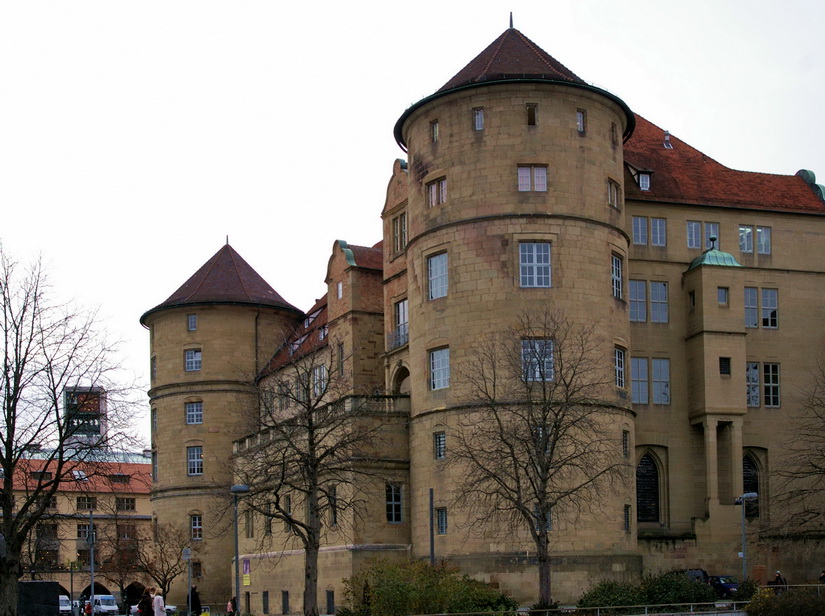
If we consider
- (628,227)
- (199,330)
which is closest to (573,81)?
(628,227)

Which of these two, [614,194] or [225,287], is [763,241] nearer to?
[614,194]

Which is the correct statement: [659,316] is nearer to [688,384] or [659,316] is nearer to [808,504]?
[688,384]

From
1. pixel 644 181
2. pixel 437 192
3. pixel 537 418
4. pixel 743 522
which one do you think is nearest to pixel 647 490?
pixel 743 522

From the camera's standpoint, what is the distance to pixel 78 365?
4238cm

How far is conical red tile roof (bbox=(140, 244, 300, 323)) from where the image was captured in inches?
3191

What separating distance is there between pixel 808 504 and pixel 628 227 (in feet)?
48.2

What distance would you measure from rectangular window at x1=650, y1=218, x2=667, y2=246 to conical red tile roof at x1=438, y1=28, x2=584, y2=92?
28.2ft

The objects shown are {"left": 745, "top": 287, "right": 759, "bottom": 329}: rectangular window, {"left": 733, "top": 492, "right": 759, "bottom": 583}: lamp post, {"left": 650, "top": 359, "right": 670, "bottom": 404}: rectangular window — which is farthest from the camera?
{"left": 745, "top": 287, "right": 759, "bottom": 329}: rectangular window

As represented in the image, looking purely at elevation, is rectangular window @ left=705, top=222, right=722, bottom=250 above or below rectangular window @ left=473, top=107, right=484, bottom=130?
below

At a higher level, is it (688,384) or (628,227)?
(628,227)

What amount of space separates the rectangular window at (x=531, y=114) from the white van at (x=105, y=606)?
174 ft

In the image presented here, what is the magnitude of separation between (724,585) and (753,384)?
10911mm

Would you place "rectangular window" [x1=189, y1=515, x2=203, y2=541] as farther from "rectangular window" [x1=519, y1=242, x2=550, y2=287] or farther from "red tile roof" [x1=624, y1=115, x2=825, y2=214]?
"rectangular window" [x1=519, y1=242, x2=550, y2=287]

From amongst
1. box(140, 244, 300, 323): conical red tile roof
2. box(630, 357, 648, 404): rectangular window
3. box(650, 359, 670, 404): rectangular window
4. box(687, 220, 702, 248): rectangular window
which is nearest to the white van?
box(140, 244, 300, 323): conical red tile roof
